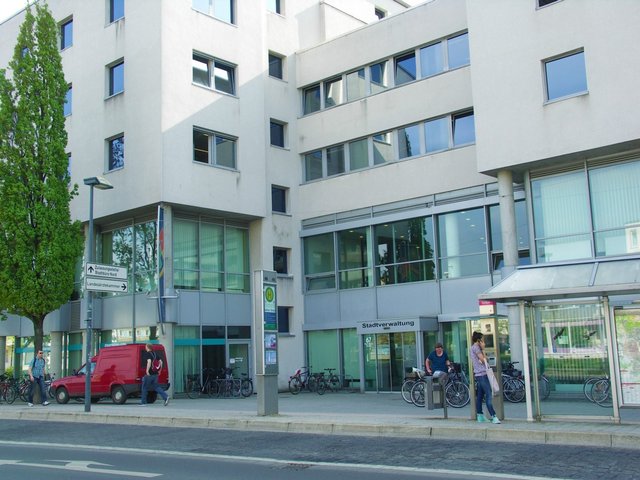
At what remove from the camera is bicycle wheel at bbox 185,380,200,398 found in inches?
1011

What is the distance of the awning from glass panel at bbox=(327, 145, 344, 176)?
1565 cm

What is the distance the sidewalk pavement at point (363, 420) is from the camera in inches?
473

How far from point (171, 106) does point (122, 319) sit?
8246 millimetres

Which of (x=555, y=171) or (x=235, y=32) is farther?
(x=235, y=32)

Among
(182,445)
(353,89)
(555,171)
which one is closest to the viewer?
(182,445)

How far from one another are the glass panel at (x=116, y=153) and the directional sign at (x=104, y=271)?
333 inches

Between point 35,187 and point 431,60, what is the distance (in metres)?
14.9

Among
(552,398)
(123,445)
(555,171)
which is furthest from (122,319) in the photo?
(552,398)

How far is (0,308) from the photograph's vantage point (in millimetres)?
25250

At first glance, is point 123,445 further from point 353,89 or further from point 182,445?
point 353,89

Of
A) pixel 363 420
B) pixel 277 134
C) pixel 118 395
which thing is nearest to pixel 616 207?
pixel 363 420

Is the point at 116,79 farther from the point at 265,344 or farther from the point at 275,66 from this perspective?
the point at 265,344

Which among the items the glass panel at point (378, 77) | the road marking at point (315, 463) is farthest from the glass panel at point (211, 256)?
the road marking at point (315, 463)

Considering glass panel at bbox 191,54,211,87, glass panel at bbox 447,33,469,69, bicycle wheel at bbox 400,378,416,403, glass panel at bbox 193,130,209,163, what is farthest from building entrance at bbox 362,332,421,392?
glass panel at bbox 191,54,211,87
